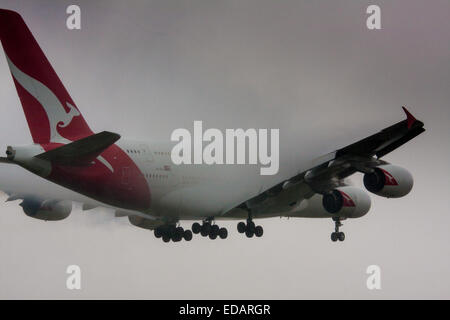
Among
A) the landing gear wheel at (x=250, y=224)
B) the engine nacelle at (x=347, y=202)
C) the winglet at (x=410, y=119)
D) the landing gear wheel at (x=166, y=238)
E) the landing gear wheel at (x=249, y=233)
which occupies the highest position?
the winglet at (x=410, y=119)

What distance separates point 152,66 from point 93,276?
28.3 feet

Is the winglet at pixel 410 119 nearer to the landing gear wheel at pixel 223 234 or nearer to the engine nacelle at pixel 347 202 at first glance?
the engine nacelle at pixel 347 202

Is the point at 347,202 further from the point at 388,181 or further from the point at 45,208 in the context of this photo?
the point at 45,208

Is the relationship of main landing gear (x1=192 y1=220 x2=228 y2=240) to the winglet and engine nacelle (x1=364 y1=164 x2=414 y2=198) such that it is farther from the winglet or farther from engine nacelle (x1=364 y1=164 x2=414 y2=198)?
the winglet

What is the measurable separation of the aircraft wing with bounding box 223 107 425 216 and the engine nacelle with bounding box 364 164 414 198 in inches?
13.0

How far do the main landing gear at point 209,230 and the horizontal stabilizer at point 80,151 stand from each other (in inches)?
309

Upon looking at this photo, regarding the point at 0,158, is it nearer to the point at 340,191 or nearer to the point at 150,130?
the point at 150,130

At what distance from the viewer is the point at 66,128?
36656 millimetres

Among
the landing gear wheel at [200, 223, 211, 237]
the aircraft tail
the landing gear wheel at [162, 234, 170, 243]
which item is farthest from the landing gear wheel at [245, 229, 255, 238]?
the aircraft tail

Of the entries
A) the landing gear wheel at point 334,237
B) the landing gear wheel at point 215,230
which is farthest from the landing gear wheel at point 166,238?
the landing gear wheel at point 334,237

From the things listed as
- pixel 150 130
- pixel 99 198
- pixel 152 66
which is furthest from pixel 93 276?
pixel 152 66

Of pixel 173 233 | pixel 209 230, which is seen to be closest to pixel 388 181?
pixel 209 230

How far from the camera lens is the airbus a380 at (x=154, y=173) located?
34.8 metres

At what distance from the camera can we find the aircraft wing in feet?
112
